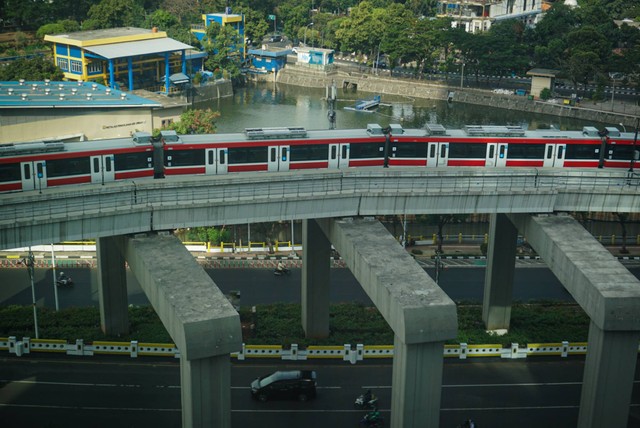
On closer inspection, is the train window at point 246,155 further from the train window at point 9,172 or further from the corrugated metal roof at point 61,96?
the corrugated metal roof at point 61,96

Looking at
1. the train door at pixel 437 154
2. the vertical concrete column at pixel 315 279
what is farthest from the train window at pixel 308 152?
the train door at pixel 437 154

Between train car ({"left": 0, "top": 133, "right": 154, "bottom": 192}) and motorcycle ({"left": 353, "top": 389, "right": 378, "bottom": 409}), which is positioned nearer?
motorcycle ({"left": 353, "top": 389, "right": 378, "bottom": 409})

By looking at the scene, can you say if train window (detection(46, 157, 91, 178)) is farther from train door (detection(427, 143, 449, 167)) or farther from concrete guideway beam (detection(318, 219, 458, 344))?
train door (detection(427, 143, 449, 167))

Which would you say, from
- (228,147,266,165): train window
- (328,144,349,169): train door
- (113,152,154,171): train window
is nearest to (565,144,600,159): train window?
(328,144,349,169): train door

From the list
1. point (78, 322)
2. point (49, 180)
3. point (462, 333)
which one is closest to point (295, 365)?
point (462, 333)

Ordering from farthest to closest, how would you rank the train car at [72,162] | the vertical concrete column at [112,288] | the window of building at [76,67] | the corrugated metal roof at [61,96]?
the window of building at [76,67], the corrugated metal roof at [61,96], the vertical concrete column at [112,288], the train car at [72,162]

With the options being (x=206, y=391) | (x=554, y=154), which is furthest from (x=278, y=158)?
(x=206, y=391)
